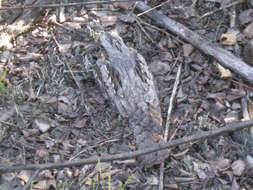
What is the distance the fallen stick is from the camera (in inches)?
149

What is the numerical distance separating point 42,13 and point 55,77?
38.2 inches

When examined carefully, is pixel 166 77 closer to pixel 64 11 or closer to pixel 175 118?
pixel 175 118

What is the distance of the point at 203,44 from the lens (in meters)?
4.07

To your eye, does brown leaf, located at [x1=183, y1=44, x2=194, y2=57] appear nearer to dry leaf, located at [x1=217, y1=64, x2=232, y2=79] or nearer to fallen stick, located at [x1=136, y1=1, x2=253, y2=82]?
fallen stick, located at [x1=136, y1=1, x2=253, y2=82]

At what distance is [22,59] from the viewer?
13.7ft

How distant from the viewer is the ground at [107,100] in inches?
128

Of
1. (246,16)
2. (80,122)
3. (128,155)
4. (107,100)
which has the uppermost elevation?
(246,16)

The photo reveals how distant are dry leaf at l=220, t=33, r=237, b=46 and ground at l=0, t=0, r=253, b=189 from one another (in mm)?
11

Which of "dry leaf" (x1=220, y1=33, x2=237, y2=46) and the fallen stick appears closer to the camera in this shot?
the fallen stick

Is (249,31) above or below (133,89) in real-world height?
above

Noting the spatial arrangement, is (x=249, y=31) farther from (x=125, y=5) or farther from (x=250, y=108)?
(x=125, y=5)

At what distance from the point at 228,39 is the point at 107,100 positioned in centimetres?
152

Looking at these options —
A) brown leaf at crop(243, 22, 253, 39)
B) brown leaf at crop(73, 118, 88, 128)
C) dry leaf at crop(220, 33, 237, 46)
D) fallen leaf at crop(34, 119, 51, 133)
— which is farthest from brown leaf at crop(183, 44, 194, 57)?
fallen leaf at crop(34, 119, 51, 133)

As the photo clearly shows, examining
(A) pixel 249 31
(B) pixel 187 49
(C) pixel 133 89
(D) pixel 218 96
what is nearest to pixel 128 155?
(C) pixel 133 89
